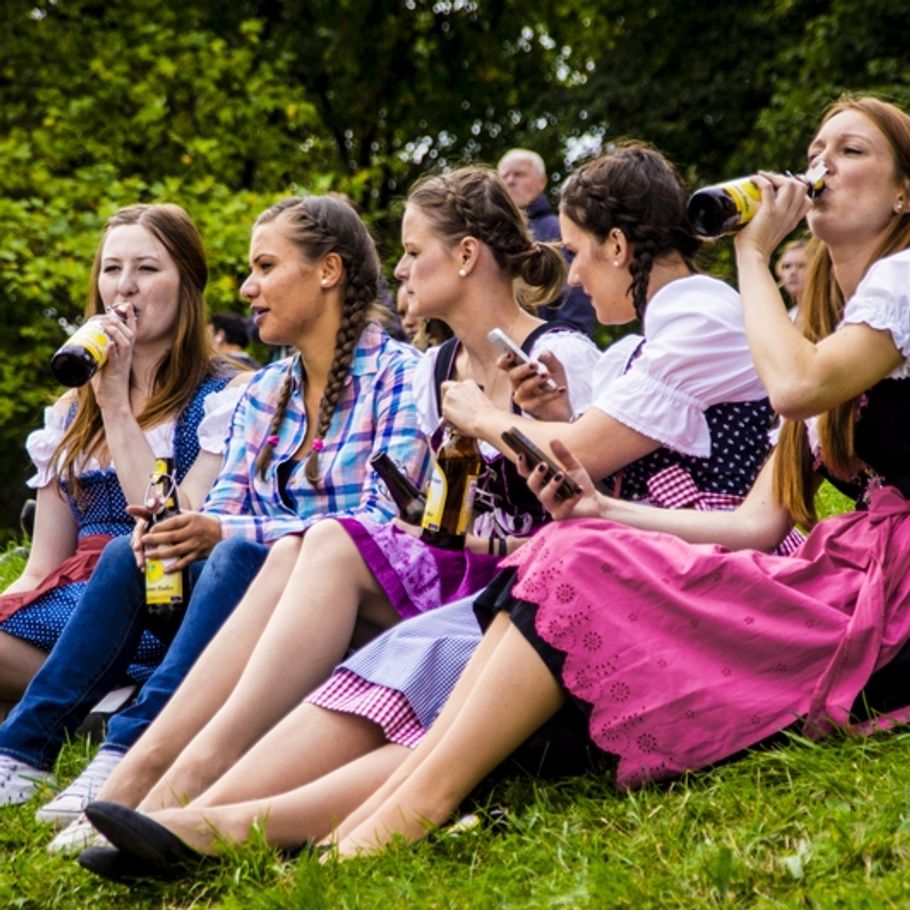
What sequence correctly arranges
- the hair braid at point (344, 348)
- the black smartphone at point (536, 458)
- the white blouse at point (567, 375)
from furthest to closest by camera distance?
the hair braid at point (344, 348) → the white blouse at point (567, 375) → the black smartphone at point (536, 458)

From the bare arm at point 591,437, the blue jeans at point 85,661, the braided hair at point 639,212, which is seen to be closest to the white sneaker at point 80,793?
the blue jeans at point 85,661

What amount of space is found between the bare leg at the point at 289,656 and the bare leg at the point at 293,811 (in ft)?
0.64

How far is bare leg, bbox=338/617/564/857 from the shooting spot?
3.34 meters

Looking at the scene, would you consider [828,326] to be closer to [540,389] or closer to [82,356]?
[540,389]

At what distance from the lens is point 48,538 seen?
17.5ft

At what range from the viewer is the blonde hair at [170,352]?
525 centimetres

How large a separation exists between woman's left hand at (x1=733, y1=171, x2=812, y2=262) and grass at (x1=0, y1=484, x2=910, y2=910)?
1.11 metres

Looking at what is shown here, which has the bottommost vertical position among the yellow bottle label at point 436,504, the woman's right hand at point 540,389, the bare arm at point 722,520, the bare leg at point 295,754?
the bare leg at point 295,754

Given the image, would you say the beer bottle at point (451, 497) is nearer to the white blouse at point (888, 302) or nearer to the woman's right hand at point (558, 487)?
the woman's right hand at point (558, 487)

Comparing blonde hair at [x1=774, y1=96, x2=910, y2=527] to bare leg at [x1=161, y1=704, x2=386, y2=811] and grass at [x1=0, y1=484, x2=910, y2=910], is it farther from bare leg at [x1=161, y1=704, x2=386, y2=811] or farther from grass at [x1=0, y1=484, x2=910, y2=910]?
bare leg at [x1=161, y1=704, x2=386, y2=811]

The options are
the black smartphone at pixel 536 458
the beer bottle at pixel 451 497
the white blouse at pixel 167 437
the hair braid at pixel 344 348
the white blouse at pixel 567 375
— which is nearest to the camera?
the black smartphone at pixel 536 458

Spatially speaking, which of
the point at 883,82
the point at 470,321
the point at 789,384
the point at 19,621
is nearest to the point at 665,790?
the point at 789,384

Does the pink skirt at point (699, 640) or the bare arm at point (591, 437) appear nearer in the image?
the pink skirt at point (699, 640)

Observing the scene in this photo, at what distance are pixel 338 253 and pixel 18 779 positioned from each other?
1.82m
